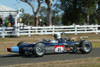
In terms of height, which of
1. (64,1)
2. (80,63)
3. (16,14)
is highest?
(64,1)

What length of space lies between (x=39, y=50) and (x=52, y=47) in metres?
0.92

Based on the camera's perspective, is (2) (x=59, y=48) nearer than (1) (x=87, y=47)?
Yes

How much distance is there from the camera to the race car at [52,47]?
11320 millimetres

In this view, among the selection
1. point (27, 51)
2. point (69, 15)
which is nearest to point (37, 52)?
point (27, 51)

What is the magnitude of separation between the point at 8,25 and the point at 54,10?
73.1 ft

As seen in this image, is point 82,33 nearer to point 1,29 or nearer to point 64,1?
point 1,29

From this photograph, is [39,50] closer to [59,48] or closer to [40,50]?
[40,50]

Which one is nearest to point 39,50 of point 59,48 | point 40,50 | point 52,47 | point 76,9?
point 40,50

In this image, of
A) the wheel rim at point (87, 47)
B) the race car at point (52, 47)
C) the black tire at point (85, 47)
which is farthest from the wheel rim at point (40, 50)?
the wheel rim at point (87, 47)

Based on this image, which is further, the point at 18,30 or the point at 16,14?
the point at 16,14

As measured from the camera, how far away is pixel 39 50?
1130 cm

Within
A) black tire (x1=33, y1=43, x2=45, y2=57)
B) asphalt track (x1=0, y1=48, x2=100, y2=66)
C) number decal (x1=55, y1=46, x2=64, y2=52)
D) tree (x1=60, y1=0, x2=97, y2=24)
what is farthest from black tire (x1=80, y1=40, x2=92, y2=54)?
tree (x1=60, y1=0, x2=97, y2=24)

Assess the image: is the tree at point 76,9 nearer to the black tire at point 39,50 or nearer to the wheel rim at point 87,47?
the wheel rim at point 87,47

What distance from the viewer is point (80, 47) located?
12.8 m
